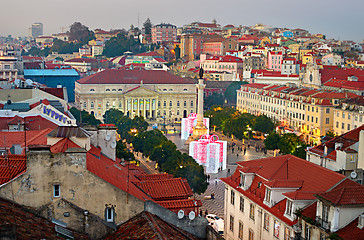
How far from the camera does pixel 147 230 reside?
57.1 feet

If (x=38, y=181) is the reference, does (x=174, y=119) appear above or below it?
below

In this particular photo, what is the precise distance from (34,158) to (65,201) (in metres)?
1.67

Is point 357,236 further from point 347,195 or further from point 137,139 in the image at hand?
point 137,139

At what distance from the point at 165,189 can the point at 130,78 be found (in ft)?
341

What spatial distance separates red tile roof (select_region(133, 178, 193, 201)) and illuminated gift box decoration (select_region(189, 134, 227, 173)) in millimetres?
33676

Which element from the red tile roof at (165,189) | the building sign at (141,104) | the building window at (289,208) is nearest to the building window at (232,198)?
the building window at (289,208)

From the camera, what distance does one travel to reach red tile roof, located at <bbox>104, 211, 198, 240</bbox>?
17.2 metres

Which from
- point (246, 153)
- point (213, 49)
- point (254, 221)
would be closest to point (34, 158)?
point (254, 221)

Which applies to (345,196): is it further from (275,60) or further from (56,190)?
(275,60)

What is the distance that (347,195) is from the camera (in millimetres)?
23578

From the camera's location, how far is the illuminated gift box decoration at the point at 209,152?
57.3 meters

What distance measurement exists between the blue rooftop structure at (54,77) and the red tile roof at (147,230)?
9756cm

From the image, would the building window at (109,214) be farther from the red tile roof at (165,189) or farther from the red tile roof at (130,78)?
the red tile roof at (130,78)

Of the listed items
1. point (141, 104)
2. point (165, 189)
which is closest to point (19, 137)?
point (165, 189)
